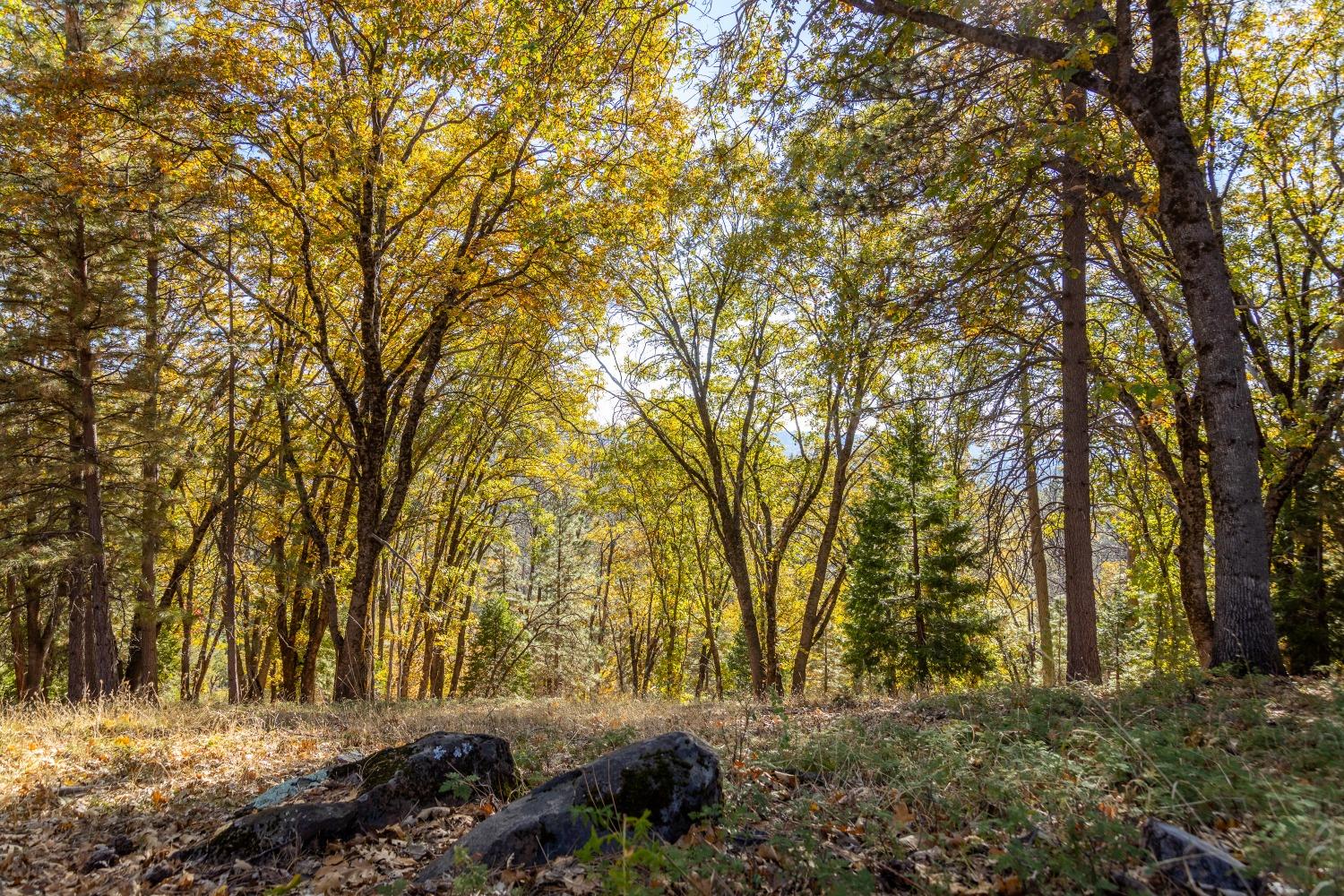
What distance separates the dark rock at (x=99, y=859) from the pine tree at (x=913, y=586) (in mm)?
16889

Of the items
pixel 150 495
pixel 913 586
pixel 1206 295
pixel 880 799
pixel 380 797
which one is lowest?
pixel 913 586

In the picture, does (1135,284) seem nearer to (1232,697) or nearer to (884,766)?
(1232,697)

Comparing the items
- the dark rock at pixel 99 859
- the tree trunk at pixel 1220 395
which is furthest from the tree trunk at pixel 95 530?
the tree trunk at pixel 1220 395

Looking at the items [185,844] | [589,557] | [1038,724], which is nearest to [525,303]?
[185,844]

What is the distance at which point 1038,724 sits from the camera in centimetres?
475

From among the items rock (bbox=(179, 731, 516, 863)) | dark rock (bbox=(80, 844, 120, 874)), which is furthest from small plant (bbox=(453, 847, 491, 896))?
dark rock (bbox=(80, 844, 120, 874))

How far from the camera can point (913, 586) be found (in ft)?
64.3

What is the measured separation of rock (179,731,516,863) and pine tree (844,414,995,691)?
15031mm

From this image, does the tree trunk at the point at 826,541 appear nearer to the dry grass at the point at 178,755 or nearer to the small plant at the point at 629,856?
the dry grass at the point at 178,755

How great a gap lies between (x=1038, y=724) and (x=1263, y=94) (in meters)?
11.9

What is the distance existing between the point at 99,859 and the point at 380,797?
1729 mm

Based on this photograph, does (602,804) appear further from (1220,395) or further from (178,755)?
(1220,395)

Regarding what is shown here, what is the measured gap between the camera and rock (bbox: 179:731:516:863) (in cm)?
430

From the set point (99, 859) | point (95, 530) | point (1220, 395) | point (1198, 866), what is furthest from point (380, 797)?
point (95, 530)
